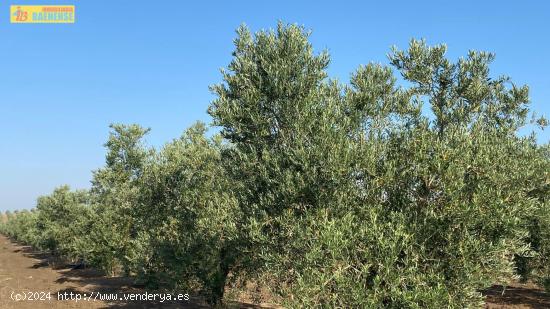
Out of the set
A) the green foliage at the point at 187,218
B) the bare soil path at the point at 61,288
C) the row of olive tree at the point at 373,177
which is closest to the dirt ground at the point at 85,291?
the bare soil path at the point at 61,288

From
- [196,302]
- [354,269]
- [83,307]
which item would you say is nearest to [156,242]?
[196,302]

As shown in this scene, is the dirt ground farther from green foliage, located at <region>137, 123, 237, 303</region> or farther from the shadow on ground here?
green foliage, located at <region>137, 123, 237, 303</region>

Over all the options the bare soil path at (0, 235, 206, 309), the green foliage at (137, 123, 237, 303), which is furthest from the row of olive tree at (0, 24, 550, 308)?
the bare soil path at (0, 235, 206, 309)

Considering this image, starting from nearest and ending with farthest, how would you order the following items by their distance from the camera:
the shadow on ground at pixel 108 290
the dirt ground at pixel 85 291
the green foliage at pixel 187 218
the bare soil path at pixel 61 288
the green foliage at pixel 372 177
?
the green foliage at pixel 372 177 → the green foliage at pixel 187 218 → the shadow on ground at pixel 108 290 → the dirt ground at pixel 85 291 → the bare soil path at pixel 61 288

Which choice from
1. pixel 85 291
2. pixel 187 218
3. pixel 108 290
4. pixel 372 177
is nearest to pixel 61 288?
pixel 85 291

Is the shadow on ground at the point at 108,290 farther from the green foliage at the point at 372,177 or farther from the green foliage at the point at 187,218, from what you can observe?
the green foliage at the point at 372,177

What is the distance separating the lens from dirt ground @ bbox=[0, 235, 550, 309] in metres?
41.9

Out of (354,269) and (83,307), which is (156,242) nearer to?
(83,307)

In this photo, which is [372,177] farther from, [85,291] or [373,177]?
[85,291]

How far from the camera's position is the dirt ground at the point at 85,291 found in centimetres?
4188

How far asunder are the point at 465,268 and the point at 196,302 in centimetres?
3252

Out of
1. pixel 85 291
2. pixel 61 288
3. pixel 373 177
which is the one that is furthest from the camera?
pixel 61 288

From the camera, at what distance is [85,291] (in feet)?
168

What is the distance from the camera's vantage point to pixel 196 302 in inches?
1641
